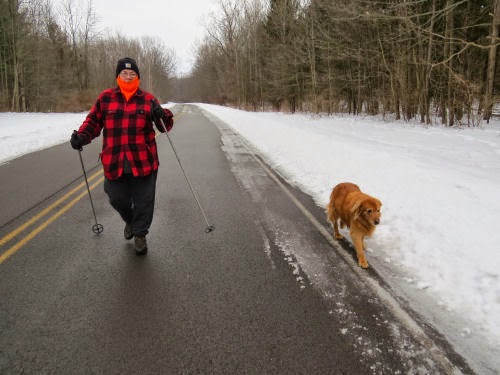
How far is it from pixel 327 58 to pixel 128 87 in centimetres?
2088

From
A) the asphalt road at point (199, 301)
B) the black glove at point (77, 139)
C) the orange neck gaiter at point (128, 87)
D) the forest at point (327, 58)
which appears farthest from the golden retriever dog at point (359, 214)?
the forest at point (327, 58)

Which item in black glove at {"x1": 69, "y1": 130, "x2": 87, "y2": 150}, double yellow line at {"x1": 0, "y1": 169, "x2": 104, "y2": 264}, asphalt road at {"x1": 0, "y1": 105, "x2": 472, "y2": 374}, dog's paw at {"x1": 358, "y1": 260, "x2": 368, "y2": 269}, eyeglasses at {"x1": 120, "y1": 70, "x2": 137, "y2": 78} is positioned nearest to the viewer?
asphalt road at {"x1": 0, "y1": 105, "x2": 472, "y2": 374}

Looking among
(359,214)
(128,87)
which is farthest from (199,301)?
(128,87)

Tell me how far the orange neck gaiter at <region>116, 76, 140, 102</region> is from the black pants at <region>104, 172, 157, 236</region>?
88 cm

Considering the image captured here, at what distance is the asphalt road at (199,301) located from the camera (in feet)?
7.64

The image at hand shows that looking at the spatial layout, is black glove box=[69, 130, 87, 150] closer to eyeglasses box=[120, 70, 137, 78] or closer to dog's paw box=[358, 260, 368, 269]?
eyeglasses box=[120, 70, 137, 78]

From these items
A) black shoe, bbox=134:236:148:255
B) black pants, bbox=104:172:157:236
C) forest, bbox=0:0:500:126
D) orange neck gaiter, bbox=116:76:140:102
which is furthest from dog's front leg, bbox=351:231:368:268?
forest, bbox=0:0:500:126

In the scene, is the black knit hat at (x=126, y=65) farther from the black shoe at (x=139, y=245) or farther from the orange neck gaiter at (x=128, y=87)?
the black shoe at (x=139, y=245)

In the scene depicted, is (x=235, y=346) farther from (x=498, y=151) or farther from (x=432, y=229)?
(x=498, y=151)

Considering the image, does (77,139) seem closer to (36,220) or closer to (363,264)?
(36,220)

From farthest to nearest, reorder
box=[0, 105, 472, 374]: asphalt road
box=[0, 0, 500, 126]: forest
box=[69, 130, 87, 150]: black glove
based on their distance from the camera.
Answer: box=[0, 0, 500, 126]: forest, box=[69, 130, 87, 150]: black glove, box=[0, 105, 472, 374]: asphalt road

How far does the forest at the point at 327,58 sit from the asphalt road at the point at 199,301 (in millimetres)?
10011

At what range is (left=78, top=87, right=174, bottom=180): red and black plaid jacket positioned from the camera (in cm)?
345

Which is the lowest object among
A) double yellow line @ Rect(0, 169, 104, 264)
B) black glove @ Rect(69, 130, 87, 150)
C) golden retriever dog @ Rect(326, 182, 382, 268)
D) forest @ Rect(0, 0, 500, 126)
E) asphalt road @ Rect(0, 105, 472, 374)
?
asphalt road @ Rect(0, 105, 472, 374)
